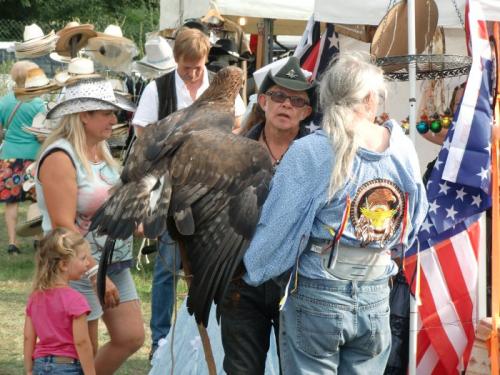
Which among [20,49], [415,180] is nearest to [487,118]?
[415,180]

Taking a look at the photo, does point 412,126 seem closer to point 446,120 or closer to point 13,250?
point 446,120

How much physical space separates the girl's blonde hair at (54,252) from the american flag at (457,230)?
164cm

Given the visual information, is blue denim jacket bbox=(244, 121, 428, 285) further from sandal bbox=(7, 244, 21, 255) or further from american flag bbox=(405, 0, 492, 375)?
sandal bbox=(7, 244, 21, 255)

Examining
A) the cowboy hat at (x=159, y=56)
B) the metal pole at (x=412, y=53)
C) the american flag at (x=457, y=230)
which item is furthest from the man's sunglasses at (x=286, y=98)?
the cowboy hat at (x=159, y=56)

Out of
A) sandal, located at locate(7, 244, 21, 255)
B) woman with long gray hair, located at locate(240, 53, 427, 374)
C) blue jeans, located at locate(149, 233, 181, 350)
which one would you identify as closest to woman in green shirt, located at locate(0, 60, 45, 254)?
sandal, located at locate(7, 244, 21, 255)

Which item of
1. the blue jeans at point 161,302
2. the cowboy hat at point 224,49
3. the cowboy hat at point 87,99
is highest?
the cowboy hat at point 87,99

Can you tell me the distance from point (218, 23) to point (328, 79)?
590 cm

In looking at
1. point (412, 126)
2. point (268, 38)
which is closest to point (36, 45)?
point (268, 38)

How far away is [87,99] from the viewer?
479cm

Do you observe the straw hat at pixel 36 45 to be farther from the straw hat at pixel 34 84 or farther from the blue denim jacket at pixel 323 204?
the blue denim jacket at pixel 323 204

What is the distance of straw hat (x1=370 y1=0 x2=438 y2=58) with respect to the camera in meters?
5.27

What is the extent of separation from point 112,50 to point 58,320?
5.78m

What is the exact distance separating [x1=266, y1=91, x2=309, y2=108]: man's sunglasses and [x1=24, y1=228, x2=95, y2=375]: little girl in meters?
1.16

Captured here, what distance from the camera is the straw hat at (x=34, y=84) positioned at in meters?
9.45
